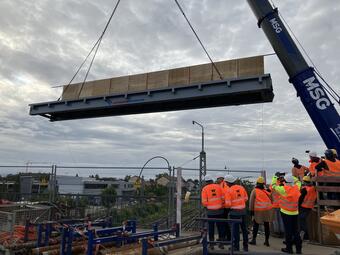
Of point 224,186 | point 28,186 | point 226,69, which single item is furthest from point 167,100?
point 28,186

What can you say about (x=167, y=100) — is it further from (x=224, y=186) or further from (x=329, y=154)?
(x=329, y=154)

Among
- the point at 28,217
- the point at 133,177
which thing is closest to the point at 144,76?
the point at 133,177

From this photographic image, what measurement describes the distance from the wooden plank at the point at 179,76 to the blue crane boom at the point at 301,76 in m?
3.01

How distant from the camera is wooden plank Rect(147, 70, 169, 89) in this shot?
11.6 meters

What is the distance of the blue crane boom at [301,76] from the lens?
9898 millimetres

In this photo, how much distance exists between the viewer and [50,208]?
8805 mm

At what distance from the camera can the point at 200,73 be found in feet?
36.8

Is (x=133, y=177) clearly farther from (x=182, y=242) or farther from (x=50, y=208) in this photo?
(x=182, y=242)

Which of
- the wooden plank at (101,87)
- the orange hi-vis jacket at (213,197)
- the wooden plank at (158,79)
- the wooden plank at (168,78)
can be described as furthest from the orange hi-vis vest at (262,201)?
the wooden plank at (101,87)

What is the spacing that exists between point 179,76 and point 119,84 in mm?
2452

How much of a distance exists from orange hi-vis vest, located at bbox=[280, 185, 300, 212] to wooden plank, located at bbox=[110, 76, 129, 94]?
22.4ft

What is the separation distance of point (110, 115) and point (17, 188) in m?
5.32

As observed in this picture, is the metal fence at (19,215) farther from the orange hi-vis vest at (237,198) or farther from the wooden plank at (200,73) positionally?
the wooden plank at (200,73)

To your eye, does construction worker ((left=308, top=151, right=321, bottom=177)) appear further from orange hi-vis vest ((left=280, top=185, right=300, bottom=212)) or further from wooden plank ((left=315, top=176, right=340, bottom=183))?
orange hi-vis vest ((left=280, top=185, right=300, bottom=212))
